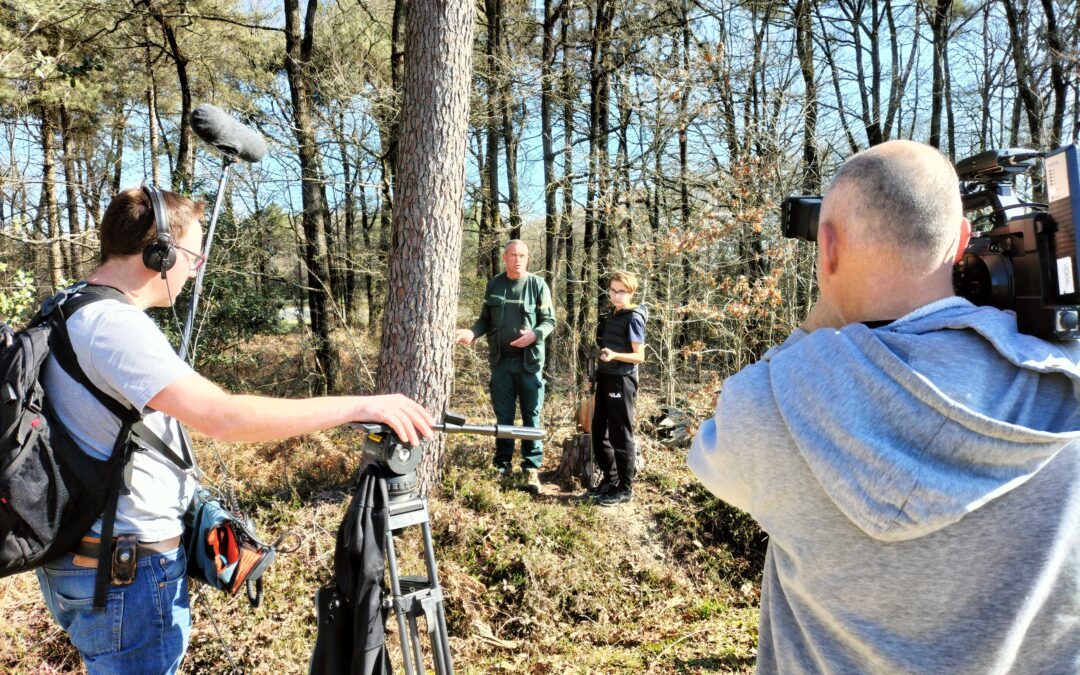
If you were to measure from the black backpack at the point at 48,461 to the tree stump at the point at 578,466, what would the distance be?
4.52m

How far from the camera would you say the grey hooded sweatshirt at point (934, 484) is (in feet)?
3.21

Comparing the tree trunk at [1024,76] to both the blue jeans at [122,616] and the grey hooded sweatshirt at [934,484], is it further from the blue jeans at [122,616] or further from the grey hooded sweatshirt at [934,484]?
the blue jeans at [122,616]

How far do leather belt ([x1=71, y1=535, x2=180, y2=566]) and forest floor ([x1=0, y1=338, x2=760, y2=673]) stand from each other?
1.72 meters

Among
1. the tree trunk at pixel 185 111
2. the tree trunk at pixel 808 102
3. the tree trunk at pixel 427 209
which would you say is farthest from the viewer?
the tree trunk at pixel 185 111

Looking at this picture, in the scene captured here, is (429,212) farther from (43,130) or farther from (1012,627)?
(43,130)

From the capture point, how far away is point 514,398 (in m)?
6.18

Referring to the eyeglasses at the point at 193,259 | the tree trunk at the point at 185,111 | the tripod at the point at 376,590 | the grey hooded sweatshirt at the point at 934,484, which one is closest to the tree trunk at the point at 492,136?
the tree trunk at the point at 185,111

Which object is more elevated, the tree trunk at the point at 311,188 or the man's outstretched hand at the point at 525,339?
the tree trunk at the point at 311,188

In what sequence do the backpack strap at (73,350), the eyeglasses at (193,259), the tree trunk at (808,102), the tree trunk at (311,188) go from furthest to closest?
the tree trunk at (311,188)
the tree trunk at (808,102)
the eyeglasses at (193,259)
the backpack strap at (73,350)

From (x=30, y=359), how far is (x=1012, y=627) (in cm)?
222

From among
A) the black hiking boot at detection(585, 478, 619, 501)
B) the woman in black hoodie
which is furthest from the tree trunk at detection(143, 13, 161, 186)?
the black hiking boot at detection(585, 478, 619, 501)

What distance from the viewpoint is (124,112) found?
13.9 m

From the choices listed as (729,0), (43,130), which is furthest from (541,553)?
(43,130)

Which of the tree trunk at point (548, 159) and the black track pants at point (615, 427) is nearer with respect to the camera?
the black track pants at point (615, 427)
